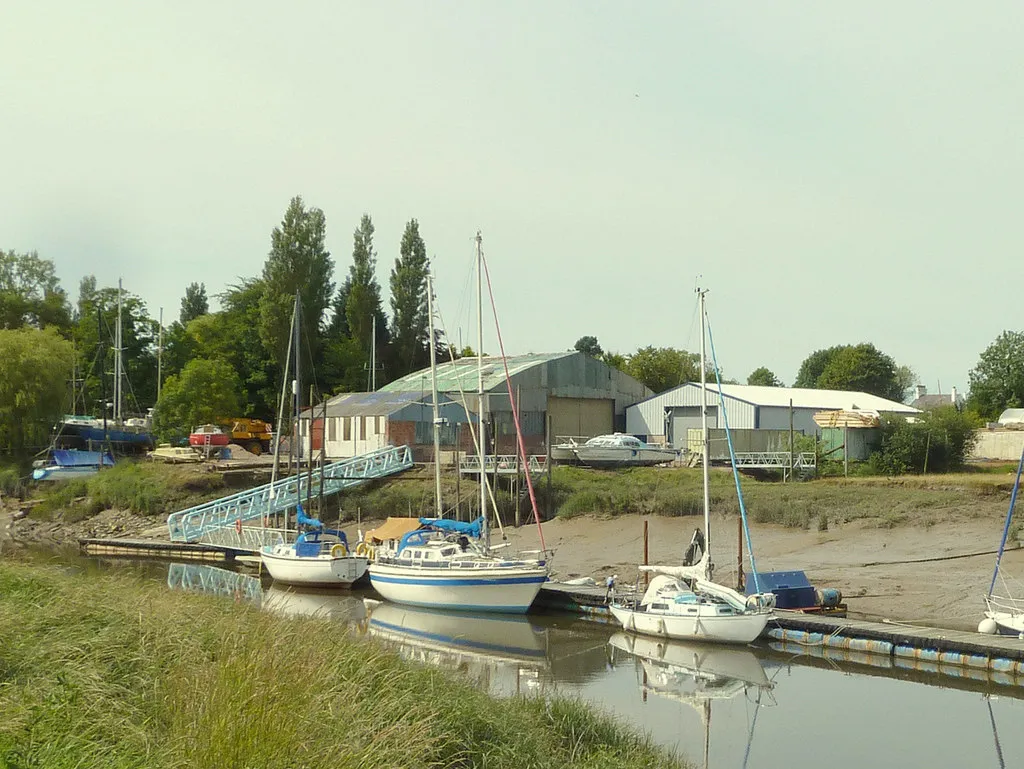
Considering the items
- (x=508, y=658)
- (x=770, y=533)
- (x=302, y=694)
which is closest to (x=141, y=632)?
(x=302, y=694)

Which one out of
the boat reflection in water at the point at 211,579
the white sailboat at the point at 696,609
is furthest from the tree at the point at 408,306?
the white sailboat at the point at 696,609

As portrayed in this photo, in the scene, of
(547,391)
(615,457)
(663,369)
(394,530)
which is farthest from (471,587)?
(663,369)

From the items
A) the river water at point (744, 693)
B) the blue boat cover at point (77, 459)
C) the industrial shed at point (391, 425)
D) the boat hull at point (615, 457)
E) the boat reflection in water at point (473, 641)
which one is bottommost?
the river water at point (744, 693)

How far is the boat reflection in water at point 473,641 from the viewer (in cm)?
2341

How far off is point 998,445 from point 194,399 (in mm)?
51598

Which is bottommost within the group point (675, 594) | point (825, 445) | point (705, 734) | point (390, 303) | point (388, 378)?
point (705, 734)

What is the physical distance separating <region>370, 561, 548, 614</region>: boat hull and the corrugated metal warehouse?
30.2 metres

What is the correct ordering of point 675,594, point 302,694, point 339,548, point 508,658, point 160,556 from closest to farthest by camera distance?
point 302,694, point 508,658, point 675,594, point 339,548, point 160,556

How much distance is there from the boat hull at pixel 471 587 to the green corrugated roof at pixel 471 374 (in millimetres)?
27582

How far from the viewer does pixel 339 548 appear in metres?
39.2

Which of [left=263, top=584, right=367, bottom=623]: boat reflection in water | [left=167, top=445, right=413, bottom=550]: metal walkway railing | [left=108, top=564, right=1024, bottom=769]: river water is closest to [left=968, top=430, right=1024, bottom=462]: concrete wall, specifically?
[left=167, top=445, right=413, bottom=550]: metal walkway railing

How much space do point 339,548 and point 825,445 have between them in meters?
28.7

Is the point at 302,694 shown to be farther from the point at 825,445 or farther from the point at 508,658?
the point at 825,445

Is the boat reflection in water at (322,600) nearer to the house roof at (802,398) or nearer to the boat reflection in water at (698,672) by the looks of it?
the boat reflection in water at (698,672)
